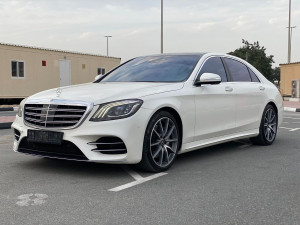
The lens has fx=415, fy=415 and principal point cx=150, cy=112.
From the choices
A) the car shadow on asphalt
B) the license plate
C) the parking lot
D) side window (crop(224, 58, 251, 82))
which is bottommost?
the parking lot

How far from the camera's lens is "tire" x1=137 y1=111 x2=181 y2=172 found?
4.71m

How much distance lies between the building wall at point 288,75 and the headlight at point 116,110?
2572 cm

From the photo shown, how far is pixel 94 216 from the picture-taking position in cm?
339

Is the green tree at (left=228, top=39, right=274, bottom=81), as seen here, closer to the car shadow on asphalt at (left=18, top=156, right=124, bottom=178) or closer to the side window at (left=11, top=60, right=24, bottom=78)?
the side window at (left=11, top=60, right=24, bottom=78)

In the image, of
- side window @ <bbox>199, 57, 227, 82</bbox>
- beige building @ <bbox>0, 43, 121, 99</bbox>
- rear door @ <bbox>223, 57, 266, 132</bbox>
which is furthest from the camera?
beige building @ <bbox>0, 43, 121, 99</bbox>

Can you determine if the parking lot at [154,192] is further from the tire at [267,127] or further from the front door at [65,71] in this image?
the front door at [65,71]

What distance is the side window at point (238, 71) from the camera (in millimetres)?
6462

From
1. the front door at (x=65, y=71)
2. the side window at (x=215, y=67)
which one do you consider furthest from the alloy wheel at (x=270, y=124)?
the front door at (x=65, y=71)

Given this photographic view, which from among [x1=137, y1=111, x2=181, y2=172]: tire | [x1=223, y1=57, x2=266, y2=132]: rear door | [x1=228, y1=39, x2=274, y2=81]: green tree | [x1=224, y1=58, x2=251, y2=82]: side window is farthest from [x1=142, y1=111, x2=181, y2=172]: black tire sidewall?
[x1=228, y1=39, x2=274, y2=81]: green tree

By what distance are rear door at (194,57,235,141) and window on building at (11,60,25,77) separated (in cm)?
1555

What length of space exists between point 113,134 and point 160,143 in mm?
742

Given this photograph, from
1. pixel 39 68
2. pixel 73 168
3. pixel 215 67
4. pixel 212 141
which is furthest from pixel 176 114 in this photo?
pixel 39 68

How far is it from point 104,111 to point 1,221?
1.63 metres

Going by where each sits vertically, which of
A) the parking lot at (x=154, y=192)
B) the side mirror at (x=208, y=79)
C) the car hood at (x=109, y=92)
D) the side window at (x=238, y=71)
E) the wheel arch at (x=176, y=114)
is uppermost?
the side window at (x=238, y=71)
